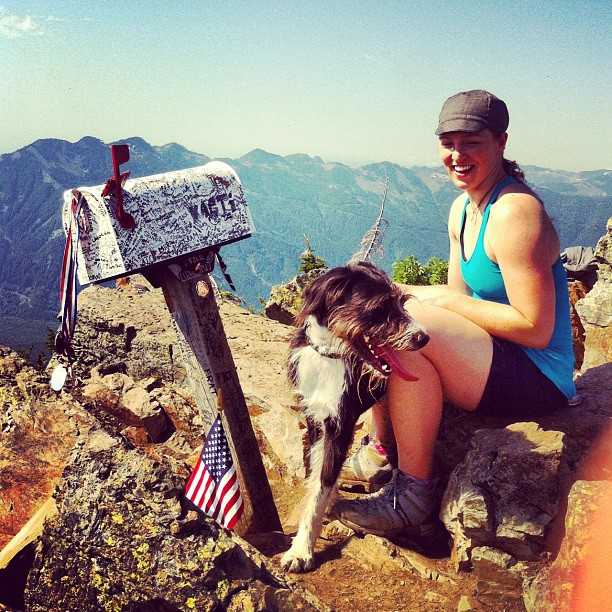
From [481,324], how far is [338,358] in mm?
852

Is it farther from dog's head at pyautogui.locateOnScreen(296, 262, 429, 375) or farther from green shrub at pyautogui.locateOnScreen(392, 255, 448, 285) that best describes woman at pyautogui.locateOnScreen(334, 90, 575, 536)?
green shrub at pyautogui.locateOnScreen(392, 255, 448, 285)

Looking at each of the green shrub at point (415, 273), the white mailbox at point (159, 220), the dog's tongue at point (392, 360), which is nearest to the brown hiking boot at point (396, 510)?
the dog's tongue at point (392, 360)

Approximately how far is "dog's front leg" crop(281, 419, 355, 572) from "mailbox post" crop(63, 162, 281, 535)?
480 mm

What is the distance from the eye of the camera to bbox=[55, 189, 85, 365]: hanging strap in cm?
264

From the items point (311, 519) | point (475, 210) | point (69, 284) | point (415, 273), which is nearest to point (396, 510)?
point (311, 519)

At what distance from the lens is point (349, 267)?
2.97m

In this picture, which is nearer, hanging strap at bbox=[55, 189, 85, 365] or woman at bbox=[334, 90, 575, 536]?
hanging strap at bbox=[55, 189, 85, 365]

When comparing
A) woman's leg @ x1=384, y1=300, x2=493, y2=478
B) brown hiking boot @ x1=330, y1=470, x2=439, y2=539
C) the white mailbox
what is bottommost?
brown hiking boot @ x1=330, y1=470, x2=439, y2=539

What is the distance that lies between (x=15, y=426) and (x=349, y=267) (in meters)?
1.90

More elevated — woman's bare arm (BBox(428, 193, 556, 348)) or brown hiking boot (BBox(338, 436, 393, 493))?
woman's bare arm (BBox(428, 193, 556, 348))

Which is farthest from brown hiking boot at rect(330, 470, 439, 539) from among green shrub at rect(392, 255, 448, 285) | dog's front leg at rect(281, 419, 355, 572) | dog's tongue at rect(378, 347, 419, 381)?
green shrub at rect(392, 255, 448, 285)

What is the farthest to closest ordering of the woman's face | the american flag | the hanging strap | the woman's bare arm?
the american flag, the woman's face, the woman's bare arm, the hanging strap

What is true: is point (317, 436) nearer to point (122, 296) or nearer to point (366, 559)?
point (366, 559)

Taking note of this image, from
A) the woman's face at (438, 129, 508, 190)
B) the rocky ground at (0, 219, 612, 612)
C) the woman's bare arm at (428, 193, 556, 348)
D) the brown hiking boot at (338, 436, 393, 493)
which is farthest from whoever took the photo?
the brown hiking boot at (338, 436, 393, 493)
